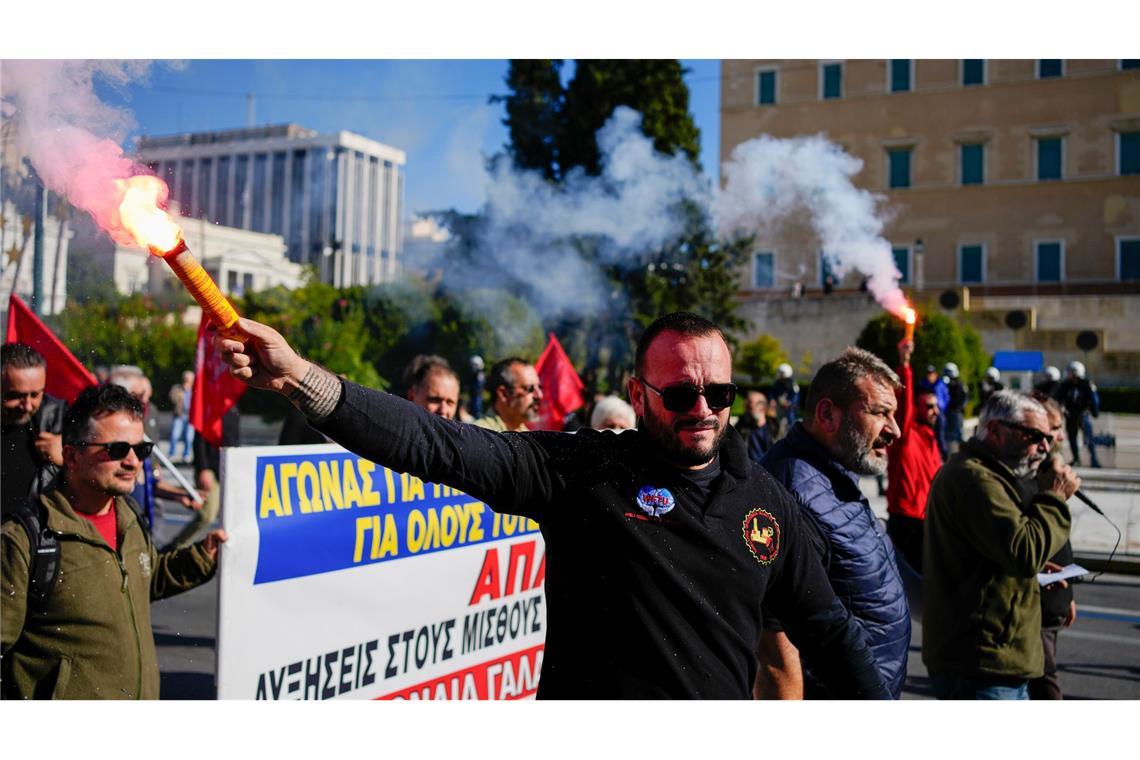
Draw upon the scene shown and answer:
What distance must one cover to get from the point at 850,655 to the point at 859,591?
0.53 metres

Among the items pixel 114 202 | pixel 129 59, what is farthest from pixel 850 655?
pixel 129 59

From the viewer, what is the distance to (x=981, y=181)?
30.6 metres

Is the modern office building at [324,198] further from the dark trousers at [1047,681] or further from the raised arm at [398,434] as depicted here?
the raised arm at [398,434]

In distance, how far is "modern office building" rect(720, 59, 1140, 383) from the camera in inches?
1057

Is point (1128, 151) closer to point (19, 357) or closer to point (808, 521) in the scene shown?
point (808, 521)

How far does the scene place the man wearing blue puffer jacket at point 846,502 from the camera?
2.92 meters

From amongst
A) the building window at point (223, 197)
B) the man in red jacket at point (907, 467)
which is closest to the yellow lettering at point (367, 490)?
the man in red jacket at point (907, 467)

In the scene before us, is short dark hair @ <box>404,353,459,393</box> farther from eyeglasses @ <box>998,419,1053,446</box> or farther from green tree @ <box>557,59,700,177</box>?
green tree @ <box>557,59,700,177</box>

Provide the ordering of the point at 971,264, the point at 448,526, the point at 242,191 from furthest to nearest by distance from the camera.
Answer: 1. the point at 971,264
2. the point at 242,191
3. the point at 448,526

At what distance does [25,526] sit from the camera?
2.91 m

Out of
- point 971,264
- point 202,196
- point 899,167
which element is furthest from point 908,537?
point 971,264

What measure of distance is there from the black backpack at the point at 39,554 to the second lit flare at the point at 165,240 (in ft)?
3.87

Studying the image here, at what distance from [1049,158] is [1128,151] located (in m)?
2.23
